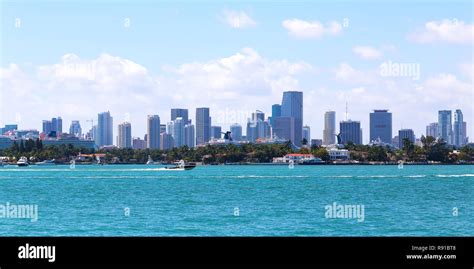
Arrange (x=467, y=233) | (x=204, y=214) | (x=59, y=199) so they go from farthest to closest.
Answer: (x=59, y=199) → (x=204, y=214) → (x=467, y=233)

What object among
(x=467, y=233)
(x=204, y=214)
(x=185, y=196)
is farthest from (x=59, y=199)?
(x=467, y=233)

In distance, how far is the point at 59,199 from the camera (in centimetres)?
6994

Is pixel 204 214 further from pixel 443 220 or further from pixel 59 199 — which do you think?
pixel 59 199

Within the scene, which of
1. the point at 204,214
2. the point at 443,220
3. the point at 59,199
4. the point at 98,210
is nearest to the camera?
the point at 443,220
